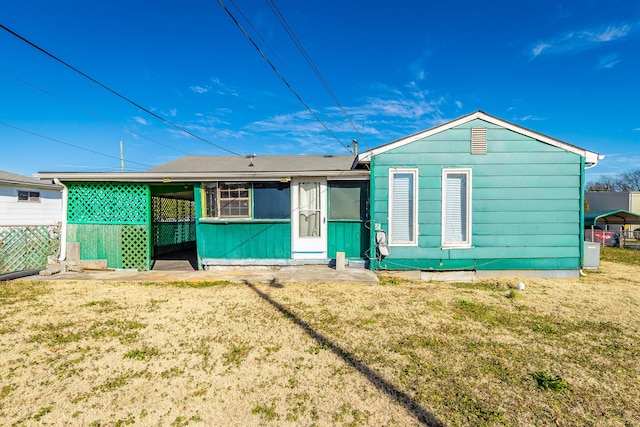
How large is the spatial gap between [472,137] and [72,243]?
9946 millimetres

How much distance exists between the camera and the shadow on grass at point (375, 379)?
2473mm

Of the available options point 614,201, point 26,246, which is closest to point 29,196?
point 26,246

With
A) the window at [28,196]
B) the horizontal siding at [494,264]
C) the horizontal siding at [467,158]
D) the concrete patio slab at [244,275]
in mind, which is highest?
the horizontal siding at [467,158]

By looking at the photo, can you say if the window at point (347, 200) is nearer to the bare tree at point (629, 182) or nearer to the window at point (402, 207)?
the window at point (402, 207)

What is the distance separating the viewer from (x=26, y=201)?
50.1 ft

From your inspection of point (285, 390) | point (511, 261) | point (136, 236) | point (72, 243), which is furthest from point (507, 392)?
point (72, 243)

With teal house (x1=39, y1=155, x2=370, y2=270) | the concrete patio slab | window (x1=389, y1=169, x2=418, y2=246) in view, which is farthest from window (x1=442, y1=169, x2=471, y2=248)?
the concrete patio slab

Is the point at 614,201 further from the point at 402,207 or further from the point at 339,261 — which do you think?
the point at 339,261

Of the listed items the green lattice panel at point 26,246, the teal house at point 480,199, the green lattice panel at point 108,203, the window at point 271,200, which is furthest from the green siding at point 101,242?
the teal house at point 480,199

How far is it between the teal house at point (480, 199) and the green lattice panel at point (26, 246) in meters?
7.85

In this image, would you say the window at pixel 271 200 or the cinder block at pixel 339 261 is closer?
the cinder block at pixel 339 261

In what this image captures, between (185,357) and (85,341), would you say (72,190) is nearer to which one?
(85,341)

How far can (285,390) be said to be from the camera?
2834 mm

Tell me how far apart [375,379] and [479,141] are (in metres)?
6.15
